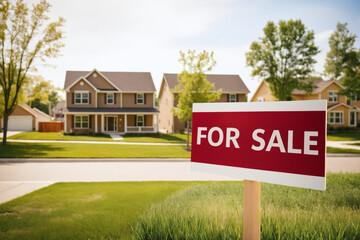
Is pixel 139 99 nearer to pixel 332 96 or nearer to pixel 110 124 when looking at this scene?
pixel 110 124

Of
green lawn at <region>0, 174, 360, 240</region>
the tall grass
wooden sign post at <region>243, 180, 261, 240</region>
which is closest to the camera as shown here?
wooden sign post at <region>243, 180, 261, 240</region>

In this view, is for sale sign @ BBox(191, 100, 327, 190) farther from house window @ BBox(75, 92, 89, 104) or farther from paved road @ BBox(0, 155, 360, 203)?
house window @ BBox(75, 92, 89, 104)

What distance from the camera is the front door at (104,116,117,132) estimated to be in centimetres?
3950

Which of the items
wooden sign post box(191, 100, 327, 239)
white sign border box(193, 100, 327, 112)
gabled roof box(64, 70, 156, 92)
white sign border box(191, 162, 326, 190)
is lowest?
white sign border box(191, 162, 326, 190)

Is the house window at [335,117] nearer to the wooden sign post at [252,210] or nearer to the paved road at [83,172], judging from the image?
the paved road at [83,172]

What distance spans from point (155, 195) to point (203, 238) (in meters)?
4.44

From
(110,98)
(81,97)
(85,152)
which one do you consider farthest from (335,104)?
(85,152)

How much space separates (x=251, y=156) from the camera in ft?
8.39

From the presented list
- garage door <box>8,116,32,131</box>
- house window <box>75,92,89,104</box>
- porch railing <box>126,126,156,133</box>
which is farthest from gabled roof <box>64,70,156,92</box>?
garage door <box>8,116,32,131</box>

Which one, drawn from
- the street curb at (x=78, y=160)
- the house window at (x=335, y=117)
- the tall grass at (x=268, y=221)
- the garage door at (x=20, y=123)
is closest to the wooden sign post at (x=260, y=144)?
the tall grass at (x=268, y=221)

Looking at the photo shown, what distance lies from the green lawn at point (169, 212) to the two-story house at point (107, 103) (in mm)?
29370

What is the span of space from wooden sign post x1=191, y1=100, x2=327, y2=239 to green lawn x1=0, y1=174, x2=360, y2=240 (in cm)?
126

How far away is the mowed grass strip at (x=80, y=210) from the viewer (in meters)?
5.19

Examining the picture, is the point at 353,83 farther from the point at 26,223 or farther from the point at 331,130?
the point at 26,223
